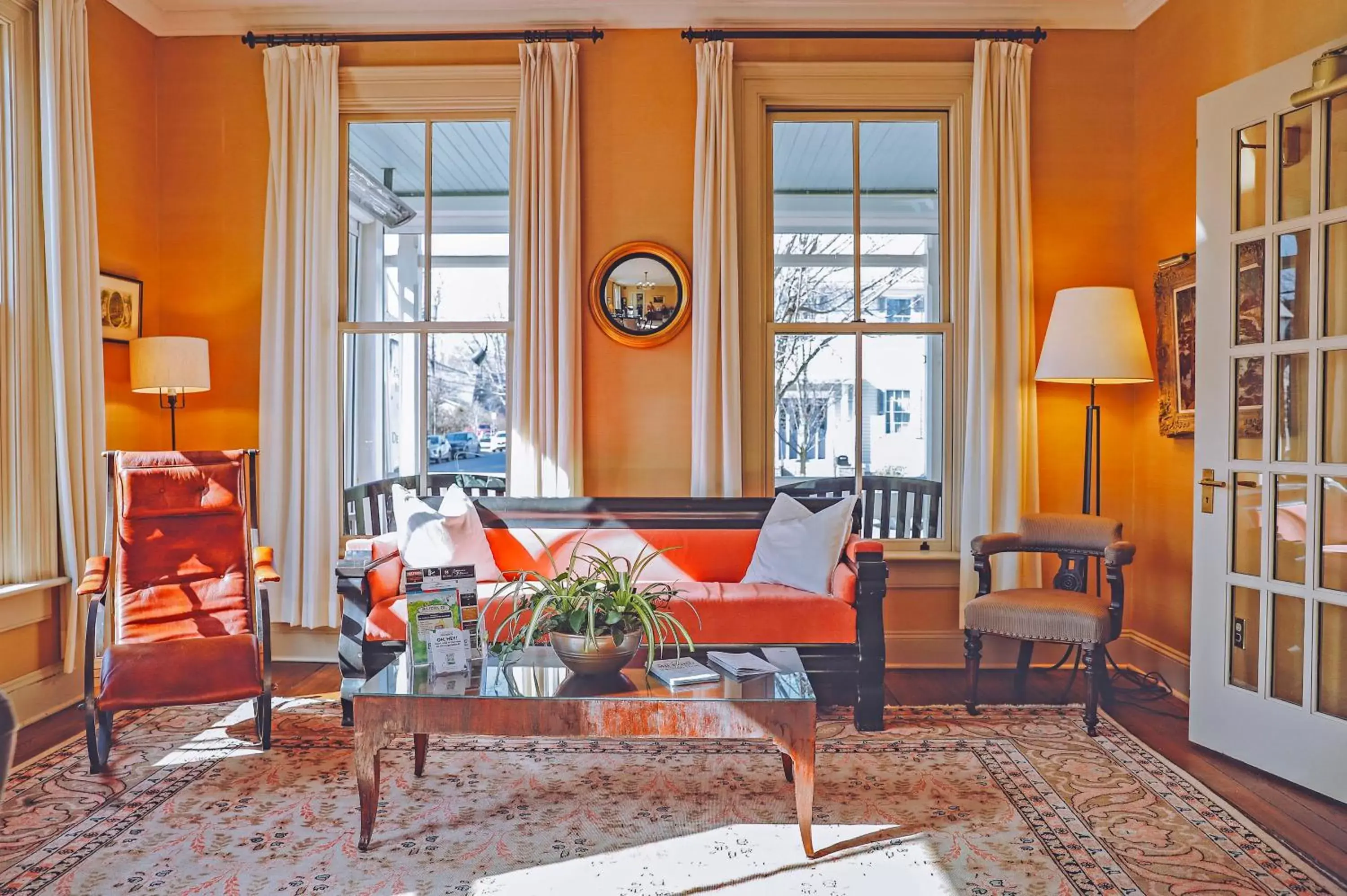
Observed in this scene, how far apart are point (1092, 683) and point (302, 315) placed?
3932 mm

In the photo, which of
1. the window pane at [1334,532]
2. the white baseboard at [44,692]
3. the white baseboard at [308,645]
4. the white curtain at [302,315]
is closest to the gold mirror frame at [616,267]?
the white curtain at [302,315]

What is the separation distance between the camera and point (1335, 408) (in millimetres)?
2818

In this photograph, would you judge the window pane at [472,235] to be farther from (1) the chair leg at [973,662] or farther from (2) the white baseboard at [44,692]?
(1) the chair leg at [973,662]

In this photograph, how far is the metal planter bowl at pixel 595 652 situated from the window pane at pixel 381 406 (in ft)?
8.02

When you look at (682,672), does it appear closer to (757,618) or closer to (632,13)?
(757,618)

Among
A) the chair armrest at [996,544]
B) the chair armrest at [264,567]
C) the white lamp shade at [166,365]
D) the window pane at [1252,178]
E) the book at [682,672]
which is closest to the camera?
the book at [682,672]

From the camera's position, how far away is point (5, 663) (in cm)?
350

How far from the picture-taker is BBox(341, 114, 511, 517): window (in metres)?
4.59

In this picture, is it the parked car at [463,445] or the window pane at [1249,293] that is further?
the parked car at [463,445]

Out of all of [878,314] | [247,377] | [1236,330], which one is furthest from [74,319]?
[1236,330]

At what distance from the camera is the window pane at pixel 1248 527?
3.06 m

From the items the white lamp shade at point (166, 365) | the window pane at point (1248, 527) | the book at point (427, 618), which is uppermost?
the white lamp shade at point (166, 365)

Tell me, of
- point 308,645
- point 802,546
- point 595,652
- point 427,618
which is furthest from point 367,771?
point 308,645

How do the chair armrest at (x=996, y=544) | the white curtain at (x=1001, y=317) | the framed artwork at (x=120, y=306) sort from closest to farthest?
the chair armrest at (x=996, y=544) < the framed artwork at (x=120, y=306) < the white curtain at (x=1001, y=317)
